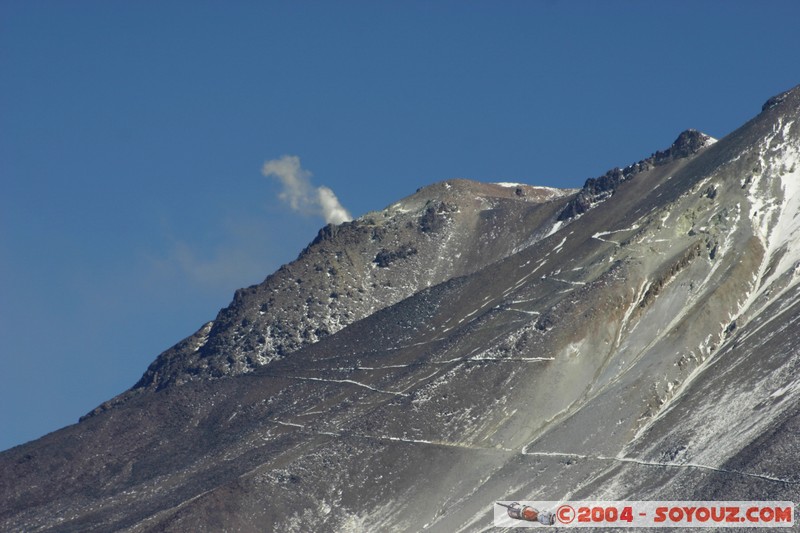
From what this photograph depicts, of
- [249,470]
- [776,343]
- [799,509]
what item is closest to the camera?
[799,509]

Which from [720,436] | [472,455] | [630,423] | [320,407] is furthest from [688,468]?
[320,407]

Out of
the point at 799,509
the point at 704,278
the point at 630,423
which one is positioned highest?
the point at 704,278

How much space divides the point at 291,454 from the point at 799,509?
2781 inches

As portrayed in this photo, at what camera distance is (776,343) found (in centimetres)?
17038

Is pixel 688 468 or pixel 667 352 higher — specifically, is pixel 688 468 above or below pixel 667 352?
below

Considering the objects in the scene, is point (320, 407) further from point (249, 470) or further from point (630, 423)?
point (630, 423)

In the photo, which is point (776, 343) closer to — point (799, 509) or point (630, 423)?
point (630, 423)

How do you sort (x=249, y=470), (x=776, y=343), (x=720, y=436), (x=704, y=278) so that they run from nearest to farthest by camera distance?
1. (x=720, y=436)
2. (x=776, y=343)
3. (x=249, y=470)
4. (x=704, y=278)

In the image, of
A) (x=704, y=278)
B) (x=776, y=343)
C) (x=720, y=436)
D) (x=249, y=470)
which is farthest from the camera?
(x=704, y=278)

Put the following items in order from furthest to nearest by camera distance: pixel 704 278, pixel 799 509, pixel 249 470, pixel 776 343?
pixel 704 278
pixel 249 470
pixel 776 343
pixel 799 509

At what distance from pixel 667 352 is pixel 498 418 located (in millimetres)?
21181

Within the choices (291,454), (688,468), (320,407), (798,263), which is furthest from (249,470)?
(798,263)

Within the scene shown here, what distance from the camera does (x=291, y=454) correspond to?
184 metres

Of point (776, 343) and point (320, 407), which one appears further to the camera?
point (320, 407)
